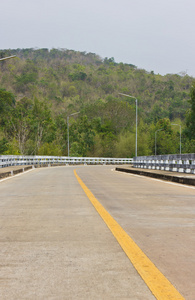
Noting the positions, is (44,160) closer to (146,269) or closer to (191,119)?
(191,119)

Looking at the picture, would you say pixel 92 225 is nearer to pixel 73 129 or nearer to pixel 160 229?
pixel 160 229

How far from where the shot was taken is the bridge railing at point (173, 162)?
22667mm

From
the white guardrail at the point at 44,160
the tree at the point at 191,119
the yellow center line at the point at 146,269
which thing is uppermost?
the tree at the point at 191,119

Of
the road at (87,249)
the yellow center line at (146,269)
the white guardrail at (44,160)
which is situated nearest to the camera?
the yellow center line at (146,269)

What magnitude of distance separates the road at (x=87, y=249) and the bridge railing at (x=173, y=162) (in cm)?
1237

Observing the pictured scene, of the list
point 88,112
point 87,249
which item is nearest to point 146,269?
point 87,249

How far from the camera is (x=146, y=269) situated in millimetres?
4902

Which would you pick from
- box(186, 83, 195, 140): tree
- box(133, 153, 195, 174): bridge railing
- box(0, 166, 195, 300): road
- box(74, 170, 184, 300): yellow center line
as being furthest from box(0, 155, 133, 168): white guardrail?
box(74, 170, 184, 300): yellow center line

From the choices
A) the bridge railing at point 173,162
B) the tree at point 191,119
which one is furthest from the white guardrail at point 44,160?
the tree at point 191,119

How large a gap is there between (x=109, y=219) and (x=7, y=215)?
1.88 meters

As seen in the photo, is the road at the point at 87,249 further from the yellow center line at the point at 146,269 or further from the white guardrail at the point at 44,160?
the white guardrail at the point at 44,160

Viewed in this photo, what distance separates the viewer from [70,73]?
591ft

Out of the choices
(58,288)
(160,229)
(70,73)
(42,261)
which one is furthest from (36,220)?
(70,73)

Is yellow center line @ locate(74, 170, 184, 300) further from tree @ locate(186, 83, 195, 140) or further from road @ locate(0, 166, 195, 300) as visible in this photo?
tree @ locate(186, 83, 195, 140)
